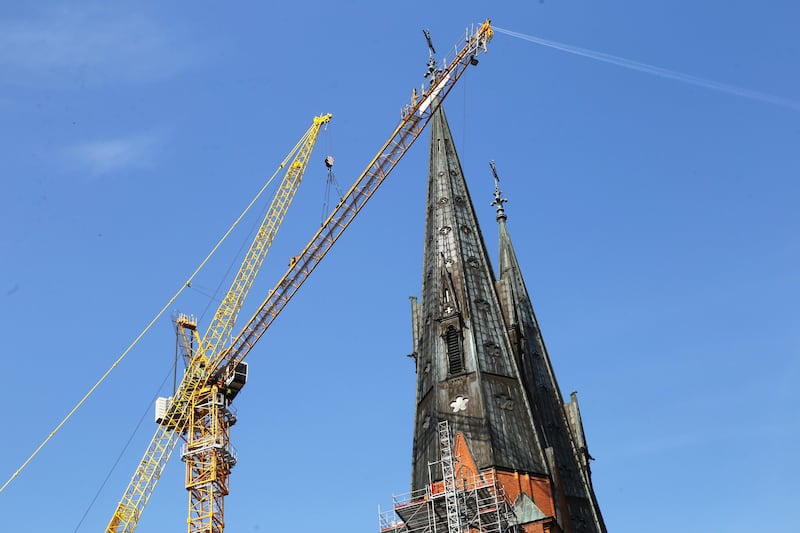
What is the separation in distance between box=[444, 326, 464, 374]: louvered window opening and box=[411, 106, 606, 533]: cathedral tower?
7cm

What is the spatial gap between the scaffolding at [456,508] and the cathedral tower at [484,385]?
763mm

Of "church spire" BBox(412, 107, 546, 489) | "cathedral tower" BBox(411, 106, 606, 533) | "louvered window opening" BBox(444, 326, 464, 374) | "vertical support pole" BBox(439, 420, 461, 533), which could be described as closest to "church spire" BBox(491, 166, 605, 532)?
"cathedral tower" BBox(411, 106, 606, 533)

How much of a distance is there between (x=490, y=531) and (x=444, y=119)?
40283mm

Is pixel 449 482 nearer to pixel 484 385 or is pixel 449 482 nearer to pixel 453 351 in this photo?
pixel 484 385

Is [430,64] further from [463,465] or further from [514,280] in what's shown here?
[463,465]

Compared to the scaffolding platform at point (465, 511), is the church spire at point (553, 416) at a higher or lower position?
higher

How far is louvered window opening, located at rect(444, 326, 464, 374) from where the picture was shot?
75938 mm

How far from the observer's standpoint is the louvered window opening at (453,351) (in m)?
75.9

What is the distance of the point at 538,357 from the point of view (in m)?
87.8

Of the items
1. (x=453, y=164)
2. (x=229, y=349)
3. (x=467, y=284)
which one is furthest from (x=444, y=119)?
(x=229, y=349)

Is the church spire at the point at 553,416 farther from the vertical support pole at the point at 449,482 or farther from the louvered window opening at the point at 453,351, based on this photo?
the vertical support pole at the point at 449,482

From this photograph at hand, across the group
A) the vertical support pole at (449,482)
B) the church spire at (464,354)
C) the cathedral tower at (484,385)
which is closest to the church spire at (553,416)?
the cathedral tower at (484,385)

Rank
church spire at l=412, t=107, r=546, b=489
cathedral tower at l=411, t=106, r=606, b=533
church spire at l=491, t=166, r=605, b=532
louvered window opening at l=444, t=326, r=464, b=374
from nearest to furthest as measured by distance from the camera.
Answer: cathedral tower at l=411, t=106, r=606, b=533 < church spire at l=412, t=107, r=546, b=489 < louvered window opening at l=444, t=326, r=464, b=374 < church spire at l=491, t=166, r=605, b=532

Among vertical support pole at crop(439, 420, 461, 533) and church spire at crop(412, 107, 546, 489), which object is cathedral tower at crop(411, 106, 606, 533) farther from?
vertical support pole at crop(439, 420, 461, 533)
